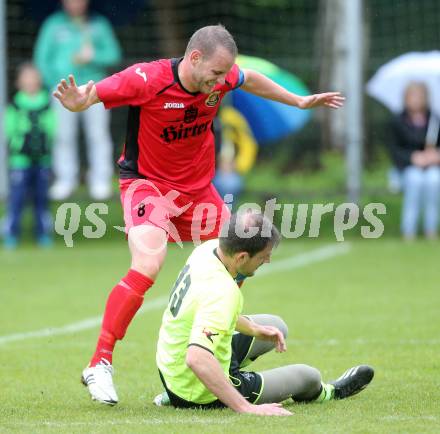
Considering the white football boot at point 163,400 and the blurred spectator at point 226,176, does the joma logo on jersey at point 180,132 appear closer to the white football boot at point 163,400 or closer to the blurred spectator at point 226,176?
the white football boot at point 163,400

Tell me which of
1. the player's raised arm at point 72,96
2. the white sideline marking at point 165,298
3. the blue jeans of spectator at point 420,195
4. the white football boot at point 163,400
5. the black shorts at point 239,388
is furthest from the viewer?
the blue jeans of spectator at point 420,195

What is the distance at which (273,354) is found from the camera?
7.08 meters

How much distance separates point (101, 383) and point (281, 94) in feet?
7.15

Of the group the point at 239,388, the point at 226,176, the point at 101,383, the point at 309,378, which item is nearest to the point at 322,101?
the point at 309,378

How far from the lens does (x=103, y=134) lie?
48.5 ft

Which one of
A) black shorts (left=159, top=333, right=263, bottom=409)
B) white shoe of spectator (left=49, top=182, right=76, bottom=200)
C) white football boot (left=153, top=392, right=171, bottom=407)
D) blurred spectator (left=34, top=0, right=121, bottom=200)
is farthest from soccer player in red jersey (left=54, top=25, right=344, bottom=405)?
white shoe of spectator (left=49, top=182, right=76, bottom=200)

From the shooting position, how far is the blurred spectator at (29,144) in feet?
45.7

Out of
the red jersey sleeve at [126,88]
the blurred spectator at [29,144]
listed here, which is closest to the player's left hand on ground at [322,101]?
the red jersey sleeve at [126,88]

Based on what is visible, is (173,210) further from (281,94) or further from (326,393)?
(326,393)

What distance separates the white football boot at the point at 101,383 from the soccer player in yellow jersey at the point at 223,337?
264mm

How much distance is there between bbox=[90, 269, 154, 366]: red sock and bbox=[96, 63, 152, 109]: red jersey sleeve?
3.27ft

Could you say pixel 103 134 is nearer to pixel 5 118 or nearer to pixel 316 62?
pixel 5 118

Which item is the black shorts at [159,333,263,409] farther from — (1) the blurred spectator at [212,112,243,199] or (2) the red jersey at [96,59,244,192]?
(1) the blurred spectator at [212,112,243,199]

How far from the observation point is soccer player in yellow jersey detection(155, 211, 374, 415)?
493 cm
